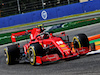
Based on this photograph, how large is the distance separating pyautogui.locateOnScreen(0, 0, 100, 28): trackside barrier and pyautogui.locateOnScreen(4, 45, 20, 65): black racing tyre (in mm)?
12273

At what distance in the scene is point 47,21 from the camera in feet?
70.8

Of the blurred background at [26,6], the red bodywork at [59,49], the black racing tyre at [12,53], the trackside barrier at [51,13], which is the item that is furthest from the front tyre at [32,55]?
the blurred background at [26,6]

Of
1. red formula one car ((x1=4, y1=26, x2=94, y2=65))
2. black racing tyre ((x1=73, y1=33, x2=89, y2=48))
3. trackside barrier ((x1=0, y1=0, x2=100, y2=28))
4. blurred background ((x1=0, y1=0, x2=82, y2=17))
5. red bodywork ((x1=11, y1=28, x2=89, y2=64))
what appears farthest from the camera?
blurred background ((x1=0, y1=0, x2=82, y2=17))

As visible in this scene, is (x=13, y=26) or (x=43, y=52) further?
(x=13, y=26)

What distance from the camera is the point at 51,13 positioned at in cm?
2156

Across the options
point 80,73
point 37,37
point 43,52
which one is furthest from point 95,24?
point 80,73

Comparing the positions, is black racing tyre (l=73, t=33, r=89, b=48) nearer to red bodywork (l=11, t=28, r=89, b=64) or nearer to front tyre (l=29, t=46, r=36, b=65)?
red bodywork (l=11, t=28, r=89, b=64)

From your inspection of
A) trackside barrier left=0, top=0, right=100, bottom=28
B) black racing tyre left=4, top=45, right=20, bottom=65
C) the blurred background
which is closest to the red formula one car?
black racing tyre left=4, top=45, right=20, bottom=65

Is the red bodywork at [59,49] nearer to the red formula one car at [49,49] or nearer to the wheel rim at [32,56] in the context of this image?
the red formula one car at [49,49]

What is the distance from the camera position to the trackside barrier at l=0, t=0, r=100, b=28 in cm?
2070

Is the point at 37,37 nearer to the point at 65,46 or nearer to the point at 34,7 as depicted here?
the point at 65,46

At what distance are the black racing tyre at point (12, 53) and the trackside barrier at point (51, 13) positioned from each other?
1227 cm

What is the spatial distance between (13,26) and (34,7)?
351cm

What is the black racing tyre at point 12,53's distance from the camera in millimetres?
9523
